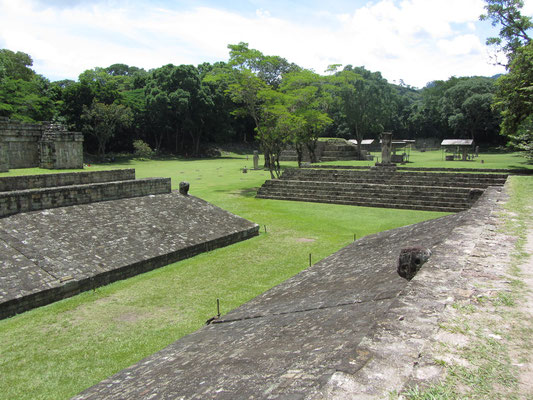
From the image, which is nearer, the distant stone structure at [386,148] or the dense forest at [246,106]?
the distant stone structure at [386,148]

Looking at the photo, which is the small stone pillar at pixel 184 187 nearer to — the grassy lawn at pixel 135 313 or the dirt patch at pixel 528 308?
the grassy lawn at pixel 135 313

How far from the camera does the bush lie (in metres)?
42.1

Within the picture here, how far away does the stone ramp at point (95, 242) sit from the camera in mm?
7336

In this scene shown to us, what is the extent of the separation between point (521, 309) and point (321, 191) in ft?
58.5

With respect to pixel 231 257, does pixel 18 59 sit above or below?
above

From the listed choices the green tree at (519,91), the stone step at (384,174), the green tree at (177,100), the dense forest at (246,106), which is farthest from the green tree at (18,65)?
the green tree at (519,91)

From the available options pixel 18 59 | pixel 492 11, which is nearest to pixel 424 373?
pixel 492 11

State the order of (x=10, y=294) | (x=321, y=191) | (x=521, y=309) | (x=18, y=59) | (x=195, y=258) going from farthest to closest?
(x=18, y=59)
(x=321, y=191)
(x=195, y=258)
(x=10, y=294)
(x=521, y=309)

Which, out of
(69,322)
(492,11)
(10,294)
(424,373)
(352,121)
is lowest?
(69,322)

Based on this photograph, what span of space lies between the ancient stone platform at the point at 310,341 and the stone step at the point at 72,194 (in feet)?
21.0

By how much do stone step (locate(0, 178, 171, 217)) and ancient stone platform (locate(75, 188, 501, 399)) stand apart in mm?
6414

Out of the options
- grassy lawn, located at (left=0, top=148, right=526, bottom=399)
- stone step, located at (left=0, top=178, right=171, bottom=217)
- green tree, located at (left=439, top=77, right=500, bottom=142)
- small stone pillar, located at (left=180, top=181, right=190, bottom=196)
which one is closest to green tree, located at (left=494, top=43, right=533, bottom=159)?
grassy lawn, located at (left=0, top=148, right=526, bottom=399)

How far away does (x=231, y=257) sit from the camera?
10883mm

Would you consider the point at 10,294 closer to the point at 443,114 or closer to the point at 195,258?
the point at 195,258
